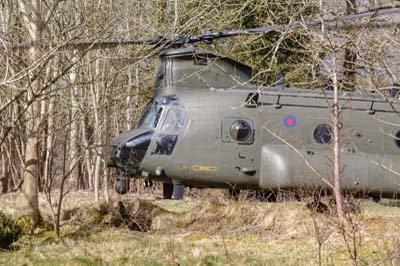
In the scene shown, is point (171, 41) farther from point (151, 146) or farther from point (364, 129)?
point (364, 129)

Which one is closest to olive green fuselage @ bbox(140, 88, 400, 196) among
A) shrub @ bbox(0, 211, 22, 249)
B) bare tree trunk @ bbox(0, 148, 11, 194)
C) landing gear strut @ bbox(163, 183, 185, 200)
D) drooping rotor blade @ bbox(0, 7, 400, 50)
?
landing gear strut @ bbox(163, 183, 185, 200)

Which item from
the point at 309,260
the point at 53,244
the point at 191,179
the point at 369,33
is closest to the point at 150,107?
the point at 191,179

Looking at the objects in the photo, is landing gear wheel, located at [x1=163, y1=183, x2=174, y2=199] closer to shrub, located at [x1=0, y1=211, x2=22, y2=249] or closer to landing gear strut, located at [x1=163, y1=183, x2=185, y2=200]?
landing gear strut, located at [x1=163, y1=183, x2=185, y2=200]

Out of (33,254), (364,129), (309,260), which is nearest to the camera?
(309,260)

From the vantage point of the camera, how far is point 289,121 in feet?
34.5

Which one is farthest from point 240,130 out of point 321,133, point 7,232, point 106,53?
point 106,53

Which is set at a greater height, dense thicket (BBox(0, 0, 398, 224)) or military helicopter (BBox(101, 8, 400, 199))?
dense thicket (BBox(0, 0, 398, 224))

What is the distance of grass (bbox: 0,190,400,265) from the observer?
294 inches

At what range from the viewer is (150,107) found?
35.8 ft

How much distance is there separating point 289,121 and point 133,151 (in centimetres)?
265

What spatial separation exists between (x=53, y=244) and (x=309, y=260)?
3.93 metres

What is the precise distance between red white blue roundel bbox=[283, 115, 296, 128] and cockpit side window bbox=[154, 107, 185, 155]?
172 centimetres

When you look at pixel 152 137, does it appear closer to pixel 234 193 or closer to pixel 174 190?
pixel 174 190

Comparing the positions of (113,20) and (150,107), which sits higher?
(113,20)
